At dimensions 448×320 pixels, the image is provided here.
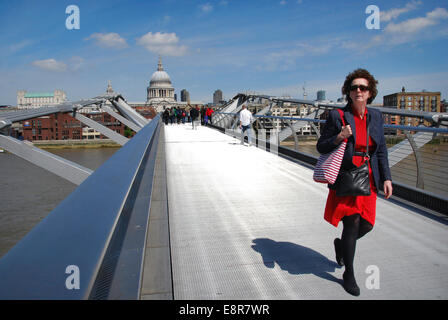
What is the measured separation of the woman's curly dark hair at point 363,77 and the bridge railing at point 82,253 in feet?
3.93

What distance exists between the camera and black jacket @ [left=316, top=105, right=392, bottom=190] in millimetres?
1895

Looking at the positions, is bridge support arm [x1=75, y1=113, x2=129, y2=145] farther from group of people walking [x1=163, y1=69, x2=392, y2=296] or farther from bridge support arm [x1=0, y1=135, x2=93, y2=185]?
group of people walking [x1=163, y1=69, x2=392, y2=296]

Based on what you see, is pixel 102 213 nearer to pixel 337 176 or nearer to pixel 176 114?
pixel 337 176

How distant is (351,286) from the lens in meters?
1.88

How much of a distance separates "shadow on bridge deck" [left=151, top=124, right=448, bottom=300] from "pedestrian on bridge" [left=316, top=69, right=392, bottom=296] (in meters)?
0.25

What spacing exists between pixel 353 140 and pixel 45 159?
3.21 meters

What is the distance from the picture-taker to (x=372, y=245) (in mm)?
2543

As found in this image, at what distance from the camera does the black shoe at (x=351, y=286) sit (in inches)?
73.4

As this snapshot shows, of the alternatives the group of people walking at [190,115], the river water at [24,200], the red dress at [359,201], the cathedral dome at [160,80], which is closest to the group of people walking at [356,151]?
the red dress at [359,201]

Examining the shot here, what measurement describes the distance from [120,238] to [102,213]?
266 millimetres

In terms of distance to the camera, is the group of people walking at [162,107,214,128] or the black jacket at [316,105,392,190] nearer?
the black jacket at [316,105,392,190]

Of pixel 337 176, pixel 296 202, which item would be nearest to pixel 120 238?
pixel 337 176

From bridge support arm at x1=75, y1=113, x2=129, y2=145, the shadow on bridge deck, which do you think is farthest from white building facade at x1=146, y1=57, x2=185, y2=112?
the shadow on bridge deck

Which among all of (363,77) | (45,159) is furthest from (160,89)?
(363,77)
